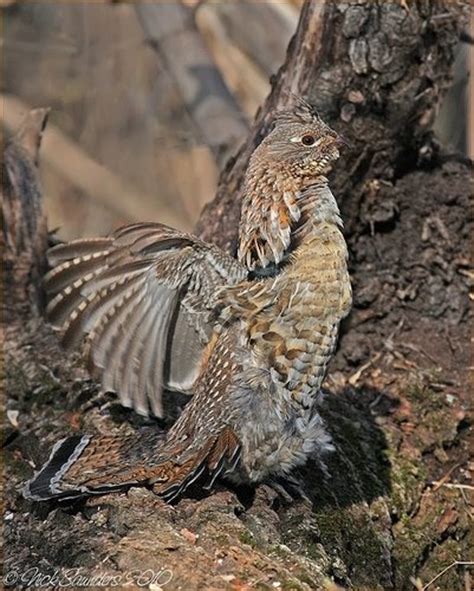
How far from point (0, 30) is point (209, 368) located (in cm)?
826

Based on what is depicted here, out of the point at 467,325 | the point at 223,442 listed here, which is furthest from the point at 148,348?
the point at 467,325

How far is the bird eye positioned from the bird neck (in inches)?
5.4

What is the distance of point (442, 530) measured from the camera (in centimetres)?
451

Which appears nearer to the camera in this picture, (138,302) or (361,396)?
(138,302)

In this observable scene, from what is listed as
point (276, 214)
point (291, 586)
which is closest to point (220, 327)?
point (276, 214)

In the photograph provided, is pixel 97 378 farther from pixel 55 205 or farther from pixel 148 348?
pixel 55 205

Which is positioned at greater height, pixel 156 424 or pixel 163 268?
pixel 163 268

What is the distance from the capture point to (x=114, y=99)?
41.3 feet

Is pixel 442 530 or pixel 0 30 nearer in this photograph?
pixel 442 530

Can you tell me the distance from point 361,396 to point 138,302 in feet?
4.19

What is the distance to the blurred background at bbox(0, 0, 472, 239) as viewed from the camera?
32.7 ft

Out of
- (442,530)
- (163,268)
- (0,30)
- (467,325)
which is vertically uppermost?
(0,30)

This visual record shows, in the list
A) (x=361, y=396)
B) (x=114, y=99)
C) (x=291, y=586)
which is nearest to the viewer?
(x=291, y=586)

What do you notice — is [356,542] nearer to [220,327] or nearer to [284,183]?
[220,327]
